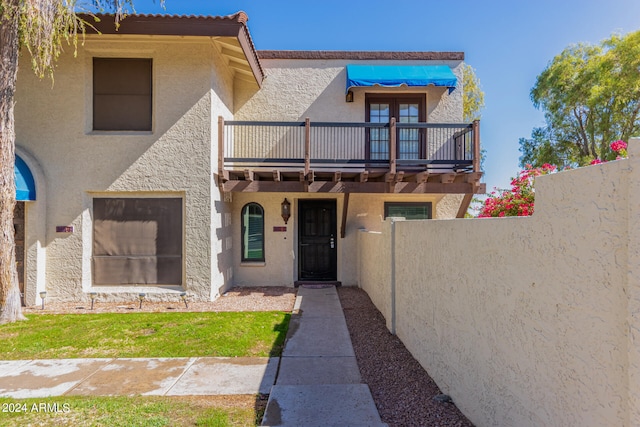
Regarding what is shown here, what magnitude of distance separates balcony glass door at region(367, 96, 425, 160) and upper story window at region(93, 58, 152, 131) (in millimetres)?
6119

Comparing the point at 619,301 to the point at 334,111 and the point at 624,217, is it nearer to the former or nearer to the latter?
the point at 624,217

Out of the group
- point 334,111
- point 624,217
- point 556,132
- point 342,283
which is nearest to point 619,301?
point 624,217

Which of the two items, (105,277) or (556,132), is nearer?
(105,277)

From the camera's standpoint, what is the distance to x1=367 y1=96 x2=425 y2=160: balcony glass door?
10.5m

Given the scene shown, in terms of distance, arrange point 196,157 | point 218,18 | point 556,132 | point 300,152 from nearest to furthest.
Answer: point 218,18, point 196,157, point 300,152, point 556,132

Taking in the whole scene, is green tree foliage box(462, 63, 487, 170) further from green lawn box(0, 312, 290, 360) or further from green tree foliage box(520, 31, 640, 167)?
green lawn box(0, 312, 290, 360)

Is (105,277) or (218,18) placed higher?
(218,18)

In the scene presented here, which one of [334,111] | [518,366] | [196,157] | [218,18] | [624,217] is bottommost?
[518,366]

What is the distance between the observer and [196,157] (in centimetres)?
846

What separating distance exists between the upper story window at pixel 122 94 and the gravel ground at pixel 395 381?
22.7ft

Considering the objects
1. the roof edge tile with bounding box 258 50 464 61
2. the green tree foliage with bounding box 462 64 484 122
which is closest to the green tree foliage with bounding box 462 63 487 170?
the green tree foliage with bounding box 462 64 484 122

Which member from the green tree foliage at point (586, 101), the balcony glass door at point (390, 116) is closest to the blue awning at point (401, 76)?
the balcony glass door at point (390, 116)

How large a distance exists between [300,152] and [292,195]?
4.28ft

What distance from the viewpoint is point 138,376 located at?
4559 millimetres
